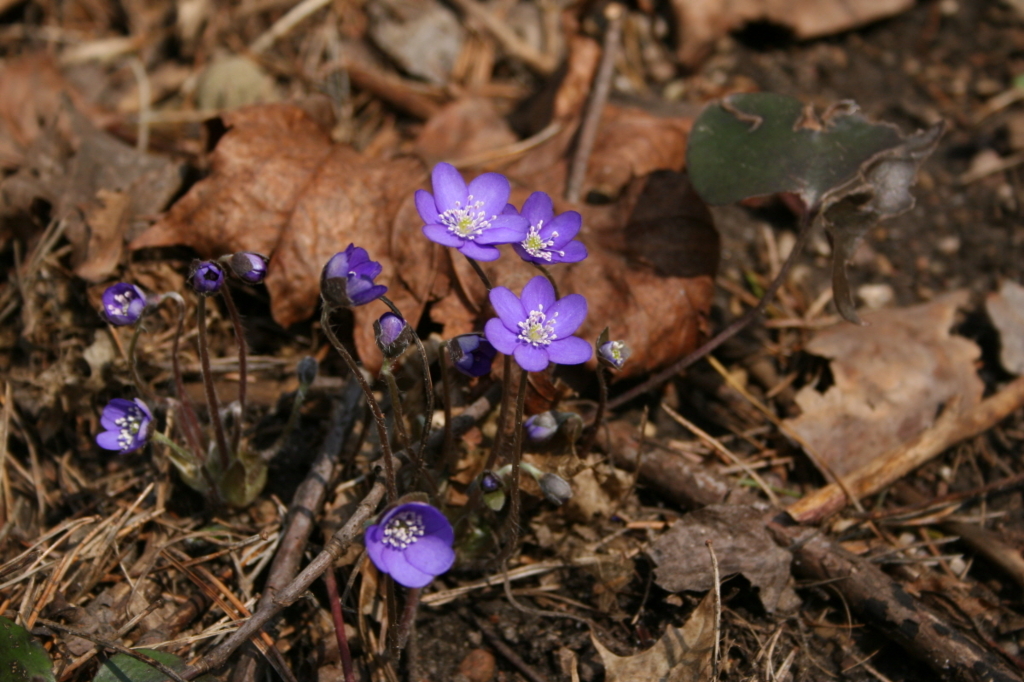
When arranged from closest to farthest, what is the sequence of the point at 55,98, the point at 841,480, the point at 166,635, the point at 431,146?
the point at 166,635
the point at 841,480
the point at 431,146
the point at 55,98

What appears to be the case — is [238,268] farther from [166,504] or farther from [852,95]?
[852,95]

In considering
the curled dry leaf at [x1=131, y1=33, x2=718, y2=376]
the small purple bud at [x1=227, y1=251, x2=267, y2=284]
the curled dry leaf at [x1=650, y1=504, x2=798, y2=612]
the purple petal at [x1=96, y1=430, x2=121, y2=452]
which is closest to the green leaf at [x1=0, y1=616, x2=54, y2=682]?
the purple petal at [x1=96, y1=430, x2=121, y2=452]

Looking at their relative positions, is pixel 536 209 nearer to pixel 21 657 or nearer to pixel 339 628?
pixel 339 628

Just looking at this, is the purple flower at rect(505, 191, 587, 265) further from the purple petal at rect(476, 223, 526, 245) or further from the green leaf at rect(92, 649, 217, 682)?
the green leaf at rect(92, 649, 217, 682)

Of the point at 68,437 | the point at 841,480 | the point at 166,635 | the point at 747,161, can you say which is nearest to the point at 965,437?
the point at 841,480

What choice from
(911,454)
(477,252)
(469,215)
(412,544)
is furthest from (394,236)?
(911,454)
